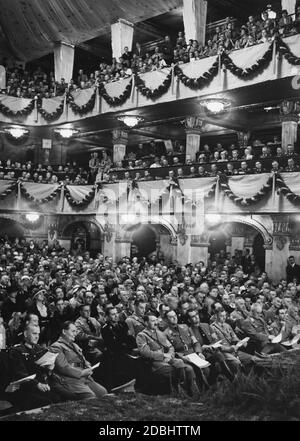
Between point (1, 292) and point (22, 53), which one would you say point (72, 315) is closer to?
point (1, 292)

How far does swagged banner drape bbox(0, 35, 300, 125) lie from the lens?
48.8 ft

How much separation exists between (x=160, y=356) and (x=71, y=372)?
1411 mm

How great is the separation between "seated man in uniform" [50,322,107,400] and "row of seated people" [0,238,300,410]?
13mm

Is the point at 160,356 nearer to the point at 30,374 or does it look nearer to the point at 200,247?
A: the point at 30,374

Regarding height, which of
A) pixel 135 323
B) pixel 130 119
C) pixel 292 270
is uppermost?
pixel 130 119

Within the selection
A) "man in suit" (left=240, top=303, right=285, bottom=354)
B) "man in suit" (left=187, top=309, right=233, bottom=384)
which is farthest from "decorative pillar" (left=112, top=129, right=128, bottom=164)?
"man in suit" (left=187, top=309, right=233, bottom=384)

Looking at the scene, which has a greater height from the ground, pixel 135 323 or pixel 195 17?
pixel 195 17

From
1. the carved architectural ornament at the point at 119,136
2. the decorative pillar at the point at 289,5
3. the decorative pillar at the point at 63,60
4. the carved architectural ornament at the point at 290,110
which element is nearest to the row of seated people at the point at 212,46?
the decorative pillar at the point at 289,5

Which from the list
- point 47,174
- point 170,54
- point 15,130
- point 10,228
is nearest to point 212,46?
point 170,54

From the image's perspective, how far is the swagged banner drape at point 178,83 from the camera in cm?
1488

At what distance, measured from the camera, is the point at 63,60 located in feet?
76.9

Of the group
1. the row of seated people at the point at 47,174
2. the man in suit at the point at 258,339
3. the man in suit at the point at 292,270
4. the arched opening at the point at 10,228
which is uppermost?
the row of seated people at the point at 47,174

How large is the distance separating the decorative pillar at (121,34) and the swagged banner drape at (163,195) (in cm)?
615

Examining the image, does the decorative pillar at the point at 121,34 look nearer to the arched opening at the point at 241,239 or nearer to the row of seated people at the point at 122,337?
the arched opening at the point at 241,239
